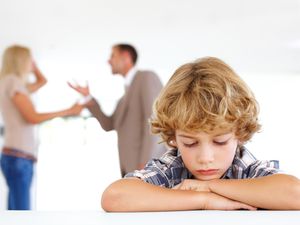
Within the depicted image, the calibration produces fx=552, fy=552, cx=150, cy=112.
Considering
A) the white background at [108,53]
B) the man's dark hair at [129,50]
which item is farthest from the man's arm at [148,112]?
the white background at [108,53]

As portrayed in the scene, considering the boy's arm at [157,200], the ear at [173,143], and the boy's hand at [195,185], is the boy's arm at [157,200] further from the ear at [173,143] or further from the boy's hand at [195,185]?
the ear at [173,143]

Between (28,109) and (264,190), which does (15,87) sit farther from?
(264,190)

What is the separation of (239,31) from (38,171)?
3061 millimetres

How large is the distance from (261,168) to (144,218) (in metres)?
0.43

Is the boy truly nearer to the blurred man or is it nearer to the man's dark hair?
the blurred man

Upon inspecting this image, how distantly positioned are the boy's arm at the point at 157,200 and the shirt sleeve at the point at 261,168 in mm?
140

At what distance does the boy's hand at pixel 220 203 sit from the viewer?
844 millimetres

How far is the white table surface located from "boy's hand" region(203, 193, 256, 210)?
16 cm

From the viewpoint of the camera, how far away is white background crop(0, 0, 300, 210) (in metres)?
5.70

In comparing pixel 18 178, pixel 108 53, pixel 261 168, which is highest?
pixel 108 53

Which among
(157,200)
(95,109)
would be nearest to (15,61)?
(95,109)

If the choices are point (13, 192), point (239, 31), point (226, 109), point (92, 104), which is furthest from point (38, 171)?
point (226, 109)

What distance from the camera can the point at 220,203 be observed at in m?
0.85

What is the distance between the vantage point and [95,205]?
17.3 feet
